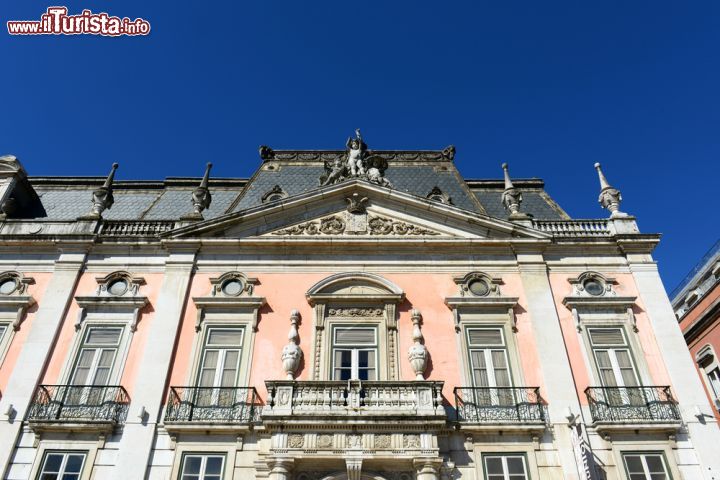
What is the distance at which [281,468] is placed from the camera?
1326 cm

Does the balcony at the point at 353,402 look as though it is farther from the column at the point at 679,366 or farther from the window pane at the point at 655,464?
the column at the point at 679,366

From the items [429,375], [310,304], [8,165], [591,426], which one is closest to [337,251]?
[310,304]

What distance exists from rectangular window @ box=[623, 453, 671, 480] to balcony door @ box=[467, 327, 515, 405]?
10.1 ft

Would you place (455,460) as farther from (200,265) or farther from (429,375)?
(200,265)

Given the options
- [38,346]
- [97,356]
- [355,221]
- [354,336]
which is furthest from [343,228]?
[38,346]

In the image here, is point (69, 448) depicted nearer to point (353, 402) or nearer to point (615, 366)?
point (353, 402)

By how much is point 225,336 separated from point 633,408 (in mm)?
11341

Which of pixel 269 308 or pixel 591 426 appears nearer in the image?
pixel 591 426

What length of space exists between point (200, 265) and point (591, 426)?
12215 mm

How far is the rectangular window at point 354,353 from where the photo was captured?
50.9 feet

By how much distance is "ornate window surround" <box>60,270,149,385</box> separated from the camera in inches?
635

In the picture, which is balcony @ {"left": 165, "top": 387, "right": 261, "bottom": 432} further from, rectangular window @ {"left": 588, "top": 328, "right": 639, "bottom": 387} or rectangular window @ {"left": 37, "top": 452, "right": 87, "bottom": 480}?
rectangular window @ {"left": 588, "top": 328, "right": 639, "bottom": 387}

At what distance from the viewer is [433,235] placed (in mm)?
18391

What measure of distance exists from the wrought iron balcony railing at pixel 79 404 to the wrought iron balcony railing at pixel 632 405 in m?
12.4
